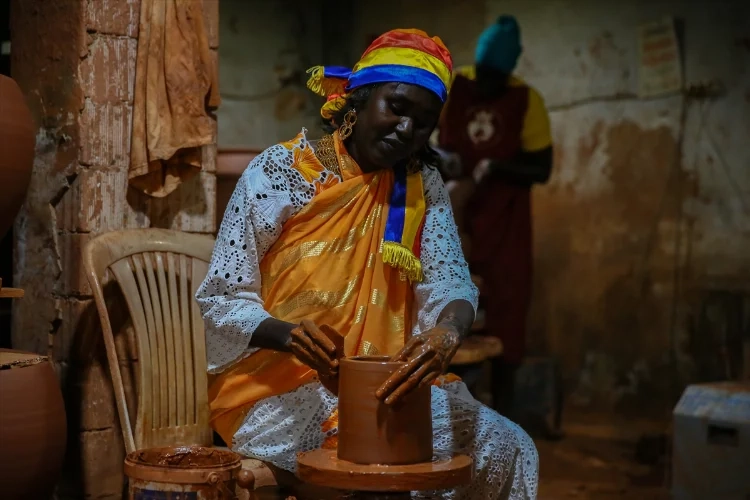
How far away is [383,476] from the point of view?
2.43 m

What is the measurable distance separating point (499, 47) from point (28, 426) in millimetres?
3769

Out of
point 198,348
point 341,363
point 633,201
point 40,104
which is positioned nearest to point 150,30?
point 40,104

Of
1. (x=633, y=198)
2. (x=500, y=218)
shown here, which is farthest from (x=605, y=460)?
(x=633, y=198)

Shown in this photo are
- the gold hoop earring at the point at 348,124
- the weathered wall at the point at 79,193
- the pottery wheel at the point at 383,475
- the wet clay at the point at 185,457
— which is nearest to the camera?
the pottery wheel at the point at 383,475

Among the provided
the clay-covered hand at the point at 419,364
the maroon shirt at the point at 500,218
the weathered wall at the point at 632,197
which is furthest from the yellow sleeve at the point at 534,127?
the clay-covered hand at the point at 419,364

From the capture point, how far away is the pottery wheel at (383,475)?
2432mm

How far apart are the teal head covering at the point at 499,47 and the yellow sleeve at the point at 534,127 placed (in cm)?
22

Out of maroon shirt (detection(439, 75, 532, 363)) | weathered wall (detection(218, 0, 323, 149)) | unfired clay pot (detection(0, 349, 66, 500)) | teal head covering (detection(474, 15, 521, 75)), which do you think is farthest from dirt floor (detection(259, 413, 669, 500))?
weathered wall (detection(218, 0, 323, 149))

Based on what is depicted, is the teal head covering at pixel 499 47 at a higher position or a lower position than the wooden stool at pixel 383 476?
higher

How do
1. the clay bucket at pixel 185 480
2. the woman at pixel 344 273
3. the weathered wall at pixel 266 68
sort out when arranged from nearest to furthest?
the clay bucket at pixel 185 480 → the woman at pixel 344 273 → the weathered wall at pixel 266 68

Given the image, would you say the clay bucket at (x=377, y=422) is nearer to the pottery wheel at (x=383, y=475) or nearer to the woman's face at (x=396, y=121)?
the pottery wheel at (x=383, y=475)

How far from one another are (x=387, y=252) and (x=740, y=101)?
161 inches

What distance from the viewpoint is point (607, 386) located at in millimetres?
6801

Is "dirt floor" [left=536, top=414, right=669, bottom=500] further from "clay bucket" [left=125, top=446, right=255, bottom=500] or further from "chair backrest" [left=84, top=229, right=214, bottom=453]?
"clay bucket" [left=125, top=446, right=255, bottom=500]
